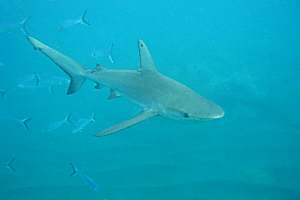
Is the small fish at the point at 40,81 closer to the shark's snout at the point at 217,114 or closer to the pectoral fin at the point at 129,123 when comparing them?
the pectoral fin at the point at 129,123

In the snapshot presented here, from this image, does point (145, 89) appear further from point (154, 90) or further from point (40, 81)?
point (40, 81)

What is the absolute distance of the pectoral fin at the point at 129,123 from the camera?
4.69 m

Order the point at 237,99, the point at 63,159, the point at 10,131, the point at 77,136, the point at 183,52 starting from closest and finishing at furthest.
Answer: the point at 63,159 → the point at 77,136 → the point at 237,99 → the point at 10,131 → the point at 183,52

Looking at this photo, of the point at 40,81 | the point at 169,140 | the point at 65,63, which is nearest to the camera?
the point at 65,63

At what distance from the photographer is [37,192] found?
11.5m

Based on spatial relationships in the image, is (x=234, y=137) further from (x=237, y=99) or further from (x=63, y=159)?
(x=63, y=159)

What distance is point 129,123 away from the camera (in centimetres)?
497

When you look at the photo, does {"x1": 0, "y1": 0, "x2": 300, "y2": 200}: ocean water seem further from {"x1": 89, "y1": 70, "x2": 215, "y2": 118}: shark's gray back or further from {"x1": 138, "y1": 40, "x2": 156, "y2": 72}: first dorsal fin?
{"x1": 138, "y1": 40, "x2": 156, "y2": 72}: first dorsal fin

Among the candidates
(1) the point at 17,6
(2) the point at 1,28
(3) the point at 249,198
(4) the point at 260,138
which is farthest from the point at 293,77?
(1) the point at 17,6

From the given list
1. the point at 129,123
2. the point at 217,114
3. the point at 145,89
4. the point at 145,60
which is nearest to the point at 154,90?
the point at 145,89

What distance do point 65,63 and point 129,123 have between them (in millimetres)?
1437

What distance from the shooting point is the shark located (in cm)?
485

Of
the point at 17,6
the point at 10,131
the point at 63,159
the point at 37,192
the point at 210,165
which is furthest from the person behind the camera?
the point at 17,6

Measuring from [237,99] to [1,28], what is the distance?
510 inches
